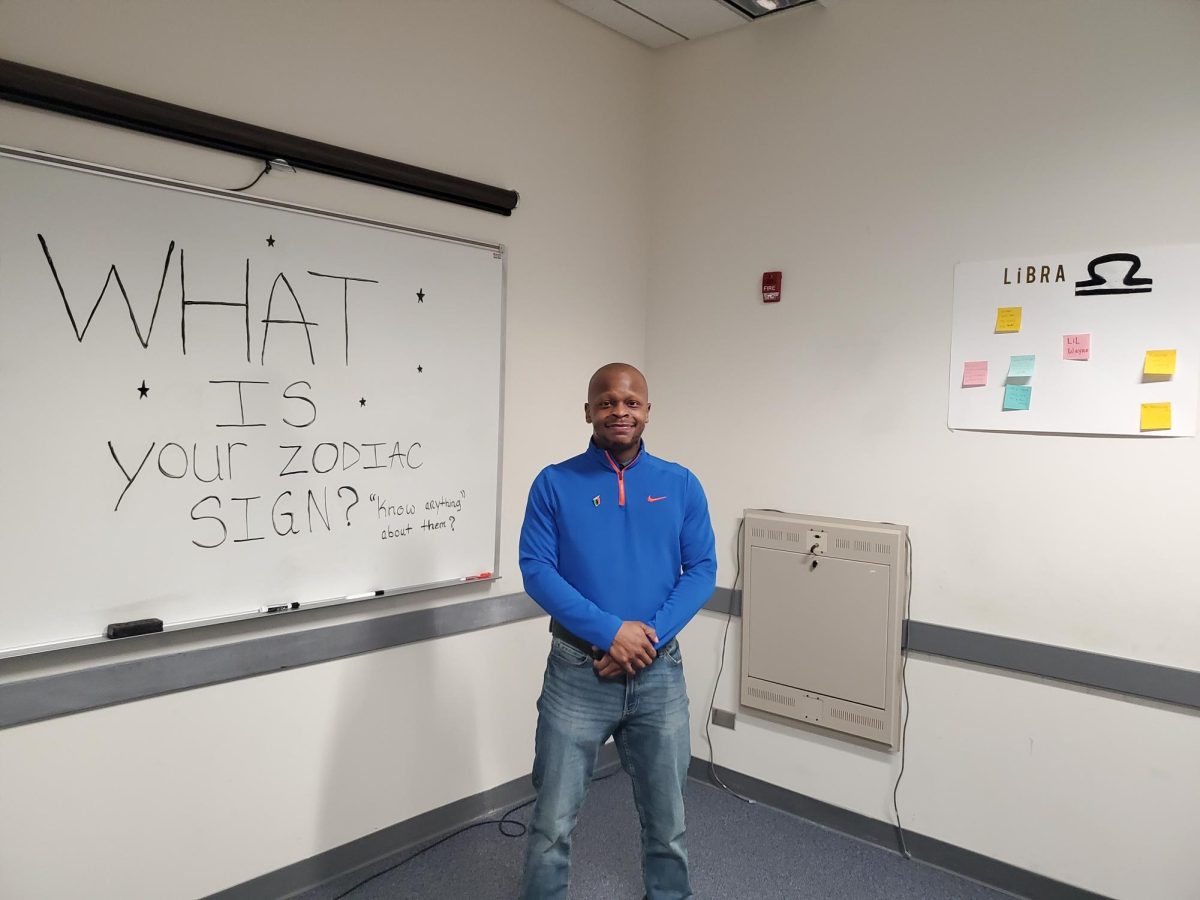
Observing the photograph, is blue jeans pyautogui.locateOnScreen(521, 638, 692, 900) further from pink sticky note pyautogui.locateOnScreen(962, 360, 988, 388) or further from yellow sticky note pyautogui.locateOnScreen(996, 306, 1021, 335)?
yellow sticky note pyautogui.locateOnScreen(996, 306, 1021, 335)

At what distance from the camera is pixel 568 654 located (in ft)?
6.55

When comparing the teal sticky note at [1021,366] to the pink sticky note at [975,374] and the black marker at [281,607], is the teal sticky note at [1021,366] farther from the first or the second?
the black marker at [281,607]

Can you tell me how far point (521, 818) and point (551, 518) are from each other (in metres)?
1.31

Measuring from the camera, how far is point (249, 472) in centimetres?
210

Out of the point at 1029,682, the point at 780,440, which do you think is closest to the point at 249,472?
the point at 780,440

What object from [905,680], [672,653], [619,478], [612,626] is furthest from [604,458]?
[905,680]

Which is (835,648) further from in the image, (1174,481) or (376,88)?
(376,88)

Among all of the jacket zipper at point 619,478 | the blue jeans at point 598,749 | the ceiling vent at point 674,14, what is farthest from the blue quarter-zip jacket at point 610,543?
the ceiling vent at point 674,14

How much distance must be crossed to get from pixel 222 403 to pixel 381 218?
736mm

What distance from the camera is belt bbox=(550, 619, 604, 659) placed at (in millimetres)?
1966

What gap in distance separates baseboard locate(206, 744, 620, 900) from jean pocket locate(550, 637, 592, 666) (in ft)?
2.46

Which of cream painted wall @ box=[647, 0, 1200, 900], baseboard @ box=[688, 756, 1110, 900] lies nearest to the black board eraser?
cream painted wall @ box=[647, 0, 1200, 900]

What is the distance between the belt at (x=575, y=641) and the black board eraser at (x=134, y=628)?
964 millimetres

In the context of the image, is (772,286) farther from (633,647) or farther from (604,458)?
(633,647)
